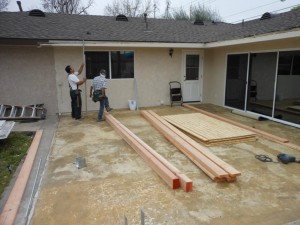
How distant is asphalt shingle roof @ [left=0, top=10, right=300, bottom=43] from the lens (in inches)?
308

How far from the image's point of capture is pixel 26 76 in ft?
26.3

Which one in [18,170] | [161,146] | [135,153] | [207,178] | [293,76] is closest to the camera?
[207,178]

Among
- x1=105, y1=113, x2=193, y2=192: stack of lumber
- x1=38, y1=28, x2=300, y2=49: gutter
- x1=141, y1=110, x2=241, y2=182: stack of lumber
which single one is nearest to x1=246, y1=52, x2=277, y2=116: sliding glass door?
x1=38, y1=28, x2=300, y2=49: gutter

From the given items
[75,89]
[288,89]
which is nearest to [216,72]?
[288,89]

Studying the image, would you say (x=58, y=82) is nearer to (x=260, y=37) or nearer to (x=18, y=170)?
(x=18, y=170)

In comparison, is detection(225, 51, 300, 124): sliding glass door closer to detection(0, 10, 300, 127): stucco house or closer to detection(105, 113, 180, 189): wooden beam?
detection(0, 10, 300, 127): stucco house

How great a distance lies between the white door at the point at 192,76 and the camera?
395 inches

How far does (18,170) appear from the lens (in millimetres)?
4148

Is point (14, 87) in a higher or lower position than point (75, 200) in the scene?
higher

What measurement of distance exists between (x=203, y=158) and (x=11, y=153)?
366 cm

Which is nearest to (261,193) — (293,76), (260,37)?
(260,37)

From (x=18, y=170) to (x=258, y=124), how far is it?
594cm

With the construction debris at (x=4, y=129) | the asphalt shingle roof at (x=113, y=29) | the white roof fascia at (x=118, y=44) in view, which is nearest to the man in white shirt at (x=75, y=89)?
the white roof fascia at (x=118, y=44)

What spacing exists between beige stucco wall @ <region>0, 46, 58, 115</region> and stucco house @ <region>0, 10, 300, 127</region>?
0.03 m
